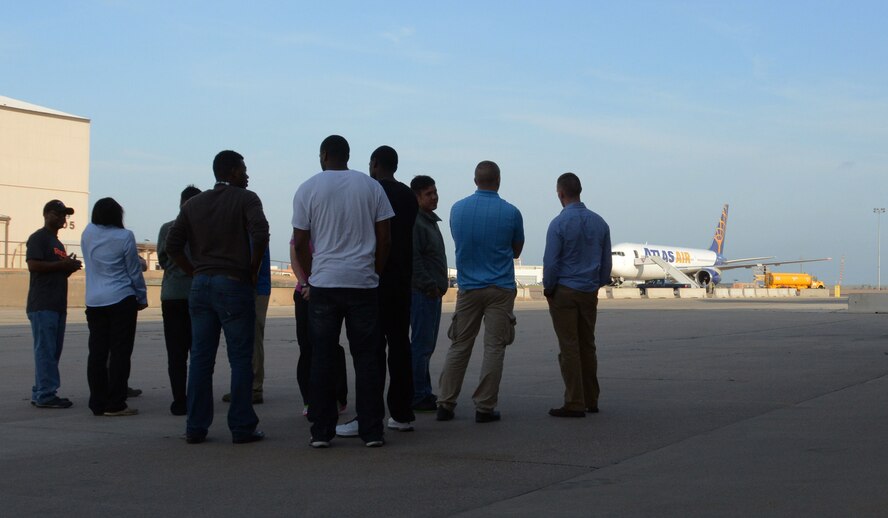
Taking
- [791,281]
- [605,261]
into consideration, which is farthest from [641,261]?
[605,261]

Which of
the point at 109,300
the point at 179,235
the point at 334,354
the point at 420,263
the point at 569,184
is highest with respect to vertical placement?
the point at 569,184

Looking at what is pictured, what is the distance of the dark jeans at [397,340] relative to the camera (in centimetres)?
712

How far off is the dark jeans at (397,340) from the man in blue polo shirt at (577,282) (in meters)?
1.27

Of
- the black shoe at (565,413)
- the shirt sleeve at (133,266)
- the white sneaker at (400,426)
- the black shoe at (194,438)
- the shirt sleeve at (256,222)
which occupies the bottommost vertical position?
the black shoe at (194,438)

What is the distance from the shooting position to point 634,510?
4.62 m

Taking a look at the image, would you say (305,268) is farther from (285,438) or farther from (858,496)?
(858,496)

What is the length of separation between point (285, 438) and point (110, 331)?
2063 millimetres

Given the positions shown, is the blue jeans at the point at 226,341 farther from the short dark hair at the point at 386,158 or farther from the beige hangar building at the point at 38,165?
the beige hangar building at the point at 38,165

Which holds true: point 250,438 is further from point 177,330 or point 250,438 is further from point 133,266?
point 133,266

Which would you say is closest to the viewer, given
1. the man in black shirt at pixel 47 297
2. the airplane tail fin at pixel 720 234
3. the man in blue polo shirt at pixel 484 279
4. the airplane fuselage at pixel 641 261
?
the man in blue polo shirt at pixel 484 279

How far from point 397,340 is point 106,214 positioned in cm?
269

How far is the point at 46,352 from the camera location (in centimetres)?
843

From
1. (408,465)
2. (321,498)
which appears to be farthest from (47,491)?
(408,465)

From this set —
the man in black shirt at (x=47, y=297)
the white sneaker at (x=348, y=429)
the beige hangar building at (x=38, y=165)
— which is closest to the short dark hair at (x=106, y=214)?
the man in black shirt at (x=47, y=297)
